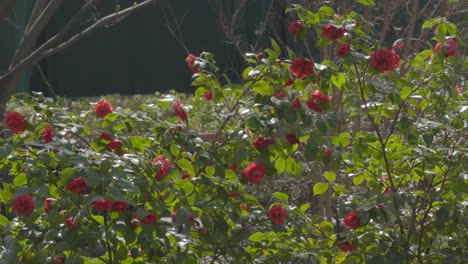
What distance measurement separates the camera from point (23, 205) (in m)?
3.04

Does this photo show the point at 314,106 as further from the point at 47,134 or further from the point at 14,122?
the point at 14,122

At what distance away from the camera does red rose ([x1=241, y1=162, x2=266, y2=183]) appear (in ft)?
11.2

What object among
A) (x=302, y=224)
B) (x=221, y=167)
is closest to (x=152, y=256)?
(x=221, y=167)

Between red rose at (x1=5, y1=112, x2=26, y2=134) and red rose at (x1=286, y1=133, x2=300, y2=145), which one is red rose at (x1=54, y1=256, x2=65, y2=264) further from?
red rose at (x1=286, y1=133, x2=300, y2=145)

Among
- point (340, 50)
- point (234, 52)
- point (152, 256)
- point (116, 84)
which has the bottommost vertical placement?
point (116, 84)

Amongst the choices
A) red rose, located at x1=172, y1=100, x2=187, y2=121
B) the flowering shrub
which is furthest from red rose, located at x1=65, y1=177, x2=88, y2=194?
red rose, located at x1=172, y1=100, x2=187, y2=121

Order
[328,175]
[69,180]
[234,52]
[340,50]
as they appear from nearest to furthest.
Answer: [69,180] < [340,50] < [328,175] < [234,52]

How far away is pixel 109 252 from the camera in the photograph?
340 cm

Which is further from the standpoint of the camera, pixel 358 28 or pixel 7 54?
pixel 7 54

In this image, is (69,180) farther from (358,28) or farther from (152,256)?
(358,28)

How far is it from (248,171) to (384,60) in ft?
2.17

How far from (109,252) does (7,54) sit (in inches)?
361

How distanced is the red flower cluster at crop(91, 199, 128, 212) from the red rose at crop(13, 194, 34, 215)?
21 centimetres

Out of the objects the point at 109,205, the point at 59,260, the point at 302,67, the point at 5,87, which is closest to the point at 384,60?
the point at 302,67
